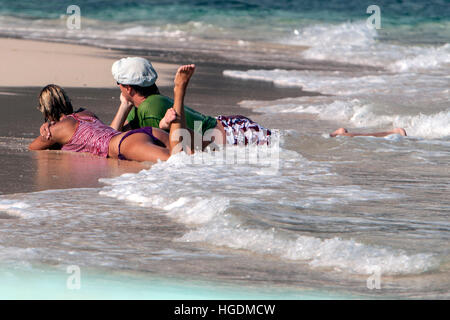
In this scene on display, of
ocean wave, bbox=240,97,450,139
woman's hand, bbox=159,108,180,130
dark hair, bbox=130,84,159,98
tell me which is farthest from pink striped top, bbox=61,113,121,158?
ocean wave, bbox=240,97,450,139

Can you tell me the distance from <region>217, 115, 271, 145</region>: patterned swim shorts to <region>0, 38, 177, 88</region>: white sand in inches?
163

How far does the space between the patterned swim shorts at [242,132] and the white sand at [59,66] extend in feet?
13.6

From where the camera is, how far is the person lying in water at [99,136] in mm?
5695

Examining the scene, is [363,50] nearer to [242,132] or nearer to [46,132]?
[242,132]

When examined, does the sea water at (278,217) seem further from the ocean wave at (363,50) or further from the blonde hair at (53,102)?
the ocean wave at (363,50)

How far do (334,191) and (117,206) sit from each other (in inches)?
54.7

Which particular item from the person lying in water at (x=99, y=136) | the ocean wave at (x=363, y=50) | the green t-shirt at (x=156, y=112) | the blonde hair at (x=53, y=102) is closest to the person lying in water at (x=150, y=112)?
the green t-shirt at (x=156, y=112)

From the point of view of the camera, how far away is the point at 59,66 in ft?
38.5

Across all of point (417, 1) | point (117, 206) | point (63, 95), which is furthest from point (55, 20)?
point (117, 206)

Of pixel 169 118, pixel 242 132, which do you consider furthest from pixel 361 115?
pixel 169 118

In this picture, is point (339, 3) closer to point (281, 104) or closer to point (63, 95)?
point (281, 104)

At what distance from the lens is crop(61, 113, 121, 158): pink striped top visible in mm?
6082
